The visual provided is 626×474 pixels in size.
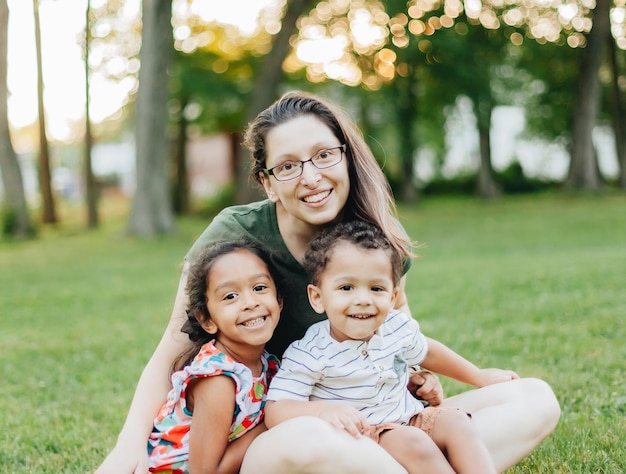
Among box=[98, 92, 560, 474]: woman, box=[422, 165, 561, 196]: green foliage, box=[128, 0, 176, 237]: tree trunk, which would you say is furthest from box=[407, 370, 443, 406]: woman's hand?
box=[422, 165, 561, 196]: green foliage

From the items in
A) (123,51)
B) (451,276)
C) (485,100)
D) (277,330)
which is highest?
(123,51)

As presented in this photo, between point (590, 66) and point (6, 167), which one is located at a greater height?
point (590, 66)

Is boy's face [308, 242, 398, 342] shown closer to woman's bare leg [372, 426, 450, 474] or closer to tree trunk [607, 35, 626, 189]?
woman's bare leg [372, 426, 450, 474]

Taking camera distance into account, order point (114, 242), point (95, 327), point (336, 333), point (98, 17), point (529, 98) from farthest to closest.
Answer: point (529, 98) → point (98, 17) → point (114, 242) → point (95, 327) → point (336, 333)

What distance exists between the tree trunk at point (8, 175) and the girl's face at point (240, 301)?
14.7m

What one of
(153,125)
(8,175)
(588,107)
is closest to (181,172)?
(8,175)

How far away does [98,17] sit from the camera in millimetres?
23016

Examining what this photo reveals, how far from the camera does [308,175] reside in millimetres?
2623

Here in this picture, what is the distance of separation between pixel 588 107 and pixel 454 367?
59.5 feet

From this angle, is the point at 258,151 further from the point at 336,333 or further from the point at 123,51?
the point at 123,51

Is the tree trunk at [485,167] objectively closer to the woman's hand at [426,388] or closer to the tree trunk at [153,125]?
the tree trunk at [153,125]

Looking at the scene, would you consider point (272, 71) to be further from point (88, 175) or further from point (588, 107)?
point (588, 107)

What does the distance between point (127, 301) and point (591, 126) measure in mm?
15149

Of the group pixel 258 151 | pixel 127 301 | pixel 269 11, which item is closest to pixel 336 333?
pixel 258 151
